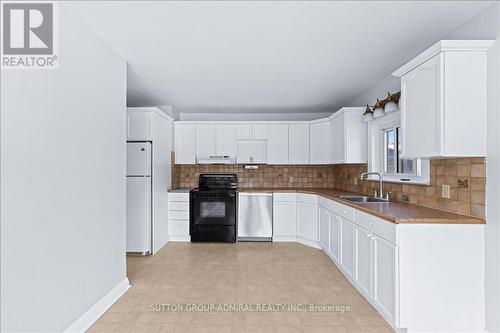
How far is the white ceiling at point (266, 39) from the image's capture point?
2.11 metres

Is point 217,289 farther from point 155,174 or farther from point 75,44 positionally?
point 75,44

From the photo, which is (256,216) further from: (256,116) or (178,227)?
(256,116)

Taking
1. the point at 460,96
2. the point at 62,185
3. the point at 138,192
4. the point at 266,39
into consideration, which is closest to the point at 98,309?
the point at 62,185

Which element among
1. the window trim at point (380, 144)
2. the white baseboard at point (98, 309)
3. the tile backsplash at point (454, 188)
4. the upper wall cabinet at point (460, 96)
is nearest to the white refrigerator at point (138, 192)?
the white baseboard at point (98, 309)

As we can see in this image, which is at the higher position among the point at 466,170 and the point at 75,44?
the point at 75,44

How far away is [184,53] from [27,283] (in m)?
2.23

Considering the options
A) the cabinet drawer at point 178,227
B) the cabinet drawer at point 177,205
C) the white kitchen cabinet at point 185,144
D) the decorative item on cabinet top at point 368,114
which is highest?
the decorative item on cabinet top at point 368,114

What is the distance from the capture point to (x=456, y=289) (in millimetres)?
2117

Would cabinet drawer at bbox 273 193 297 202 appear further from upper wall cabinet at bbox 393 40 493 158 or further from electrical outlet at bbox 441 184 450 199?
upper wall cabinet at bbox 393 40 493 158

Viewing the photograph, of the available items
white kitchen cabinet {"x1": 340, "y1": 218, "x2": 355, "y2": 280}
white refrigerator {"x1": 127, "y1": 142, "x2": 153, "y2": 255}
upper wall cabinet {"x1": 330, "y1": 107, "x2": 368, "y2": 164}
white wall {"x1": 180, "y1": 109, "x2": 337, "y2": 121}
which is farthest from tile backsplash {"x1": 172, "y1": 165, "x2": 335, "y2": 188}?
white kitchen cabinet {"x1": 340, "y1": 218, "x2": 355, "y2": 280}

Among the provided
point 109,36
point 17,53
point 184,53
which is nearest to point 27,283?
point 17,53

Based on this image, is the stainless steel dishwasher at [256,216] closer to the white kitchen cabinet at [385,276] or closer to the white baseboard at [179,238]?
the white baseboard at [179,238]

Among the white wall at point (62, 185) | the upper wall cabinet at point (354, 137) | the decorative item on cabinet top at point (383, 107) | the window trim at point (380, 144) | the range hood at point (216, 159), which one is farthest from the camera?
the range hood at point (216, 159)

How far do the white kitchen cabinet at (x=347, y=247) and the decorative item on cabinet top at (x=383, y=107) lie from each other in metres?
1.34
